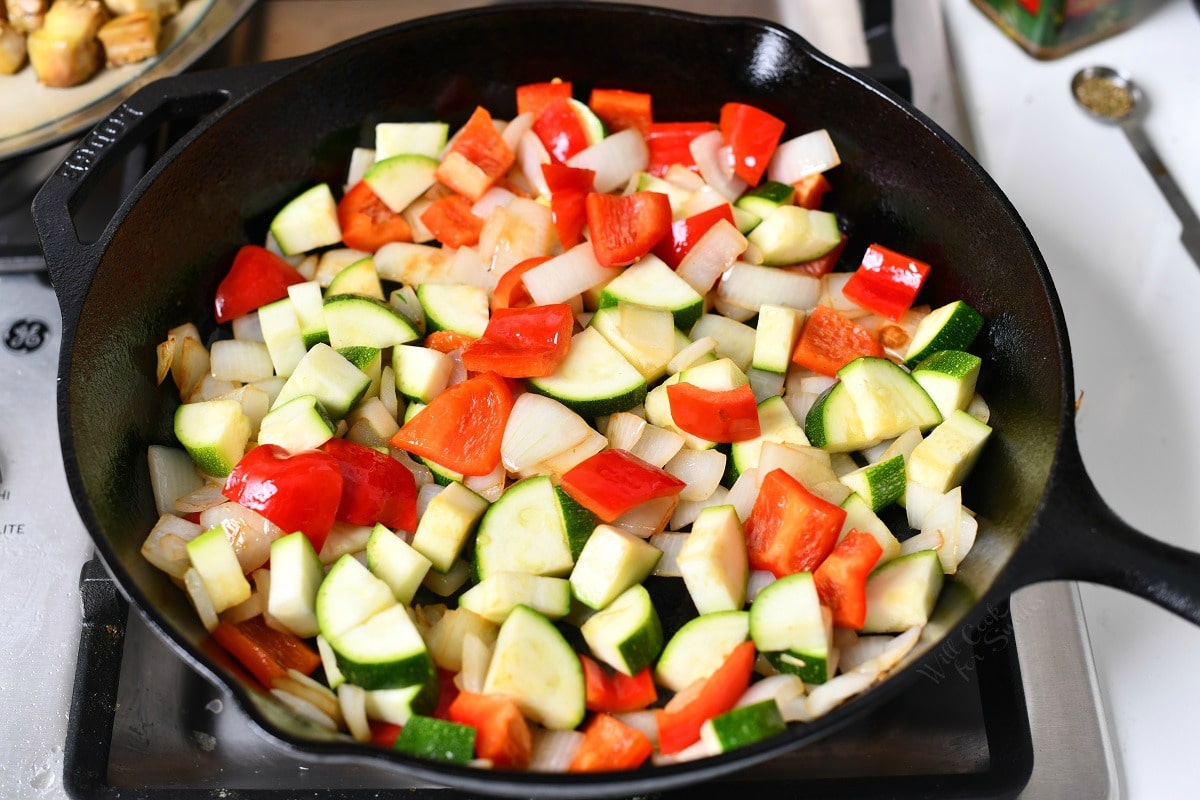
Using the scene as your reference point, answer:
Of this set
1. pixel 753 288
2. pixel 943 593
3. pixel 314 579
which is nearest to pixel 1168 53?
pixel 753 288

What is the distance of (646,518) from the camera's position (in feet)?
5.57

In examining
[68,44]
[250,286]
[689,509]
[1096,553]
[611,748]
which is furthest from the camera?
[68,44]

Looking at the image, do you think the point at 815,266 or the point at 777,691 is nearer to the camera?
the point at 777,691

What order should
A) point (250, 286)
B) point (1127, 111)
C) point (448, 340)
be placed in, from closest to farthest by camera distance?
point (448, 340), point (250, 286), point (1127, 111)

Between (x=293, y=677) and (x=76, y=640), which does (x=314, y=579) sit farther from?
(x=76, y=640)

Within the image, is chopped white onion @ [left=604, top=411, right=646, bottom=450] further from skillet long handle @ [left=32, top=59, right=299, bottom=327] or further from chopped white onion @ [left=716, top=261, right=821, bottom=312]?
skillet long handle @ [left=32, top=59, right=299, bottom=327]

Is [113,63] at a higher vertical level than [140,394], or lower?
higher

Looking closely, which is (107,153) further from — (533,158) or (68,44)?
(533,158)

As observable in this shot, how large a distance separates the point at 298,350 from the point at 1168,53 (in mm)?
2237

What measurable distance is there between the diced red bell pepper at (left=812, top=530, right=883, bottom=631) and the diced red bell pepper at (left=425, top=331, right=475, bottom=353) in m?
0.74

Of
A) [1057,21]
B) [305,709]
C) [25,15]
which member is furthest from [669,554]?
[25,15]

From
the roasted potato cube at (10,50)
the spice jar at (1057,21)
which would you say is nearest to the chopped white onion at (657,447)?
the spice jar at (1057,21)

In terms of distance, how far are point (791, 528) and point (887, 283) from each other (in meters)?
0.60

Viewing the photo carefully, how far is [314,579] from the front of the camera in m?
1.58
